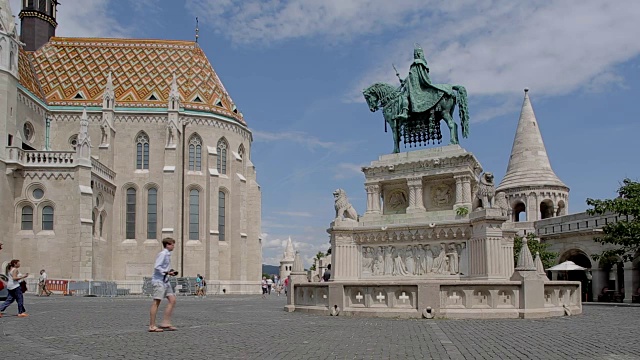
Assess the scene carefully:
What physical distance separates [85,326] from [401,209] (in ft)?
35.9

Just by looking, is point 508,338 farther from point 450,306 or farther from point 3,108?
point 3,108

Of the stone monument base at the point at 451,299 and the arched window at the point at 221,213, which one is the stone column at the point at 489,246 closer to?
the stone monument base at the point at 451,299

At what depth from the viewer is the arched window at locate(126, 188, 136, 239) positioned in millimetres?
50406

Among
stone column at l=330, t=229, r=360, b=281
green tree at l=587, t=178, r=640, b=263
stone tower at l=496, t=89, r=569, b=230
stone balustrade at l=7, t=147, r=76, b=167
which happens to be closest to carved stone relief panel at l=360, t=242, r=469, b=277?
stone column at l=330, t=229, r=360, b=281

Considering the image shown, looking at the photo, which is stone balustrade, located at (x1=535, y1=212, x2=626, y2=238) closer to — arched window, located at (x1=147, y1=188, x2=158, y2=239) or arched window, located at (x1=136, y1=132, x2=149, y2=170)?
arched window, located at (x1=147, y1=188, x2=158, y2=239)

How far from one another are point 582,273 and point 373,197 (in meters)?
21.6

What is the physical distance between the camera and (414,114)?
21.5 meters

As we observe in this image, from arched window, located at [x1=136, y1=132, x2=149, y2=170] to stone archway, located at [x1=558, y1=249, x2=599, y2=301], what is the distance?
31184 mm

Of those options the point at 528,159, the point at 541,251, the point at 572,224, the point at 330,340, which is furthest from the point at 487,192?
the point at 528,159

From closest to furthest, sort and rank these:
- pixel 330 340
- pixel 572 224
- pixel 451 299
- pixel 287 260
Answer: pixel 330 340
pixel 451 299
pixel 572 224
pixel 287 260

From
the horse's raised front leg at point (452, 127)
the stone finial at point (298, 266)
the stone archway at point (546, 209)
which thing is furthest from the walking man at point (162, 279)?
the stone archway at point (546, 209)

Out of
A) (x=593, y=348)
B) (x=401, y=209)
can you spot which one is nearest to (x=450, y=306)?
(x=593, y=348)

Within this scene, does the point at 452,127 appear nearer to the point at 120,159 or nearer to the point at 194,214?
the point at 194,214

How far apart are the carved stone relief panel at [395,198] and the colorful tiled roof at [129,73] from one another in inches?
1357
